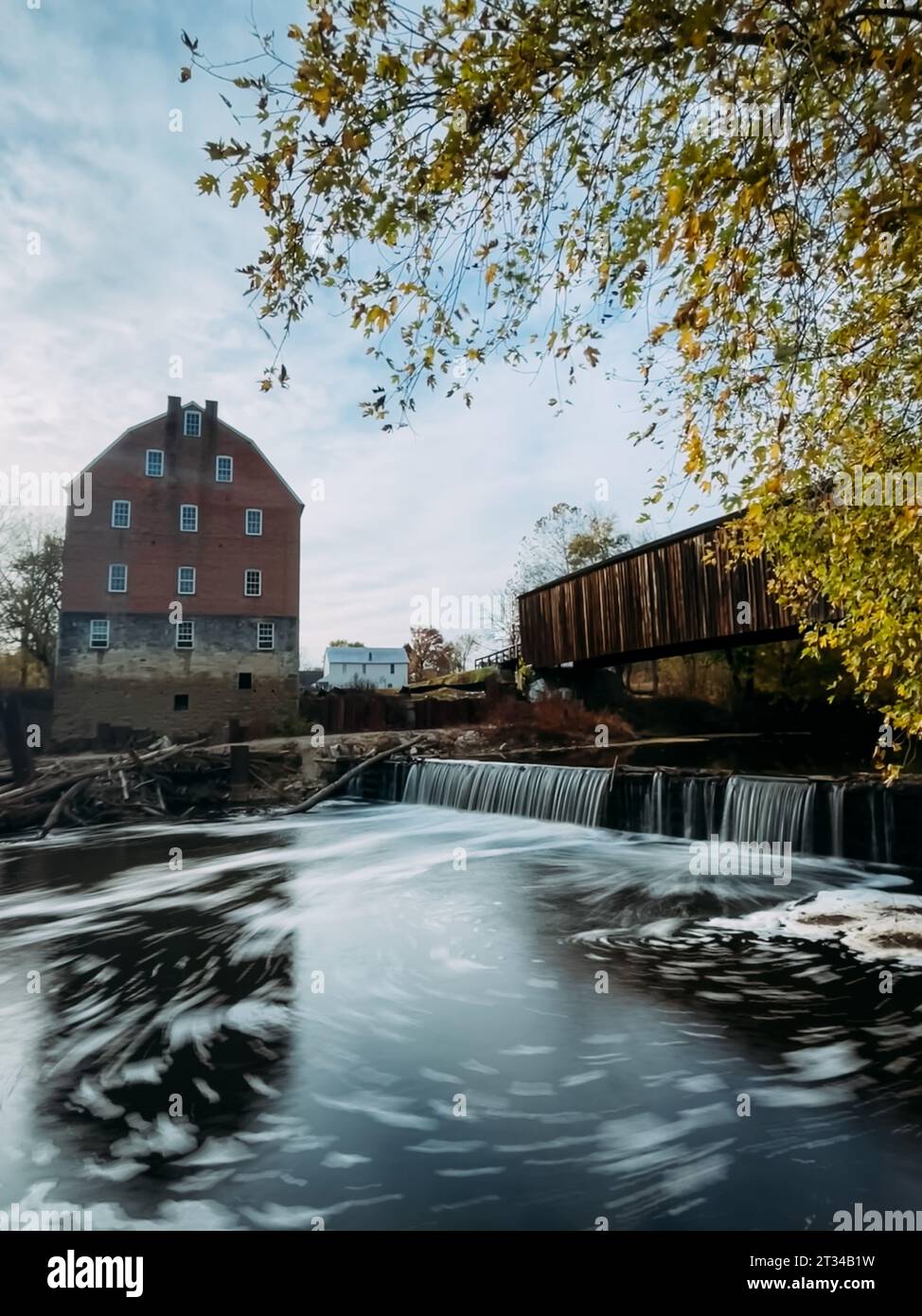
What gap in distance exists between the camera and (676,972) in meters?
7.34

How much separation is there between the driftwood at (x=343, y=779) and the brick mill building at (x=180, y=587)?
7.54 meters

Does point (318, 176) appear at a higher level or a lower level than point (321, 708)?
higher

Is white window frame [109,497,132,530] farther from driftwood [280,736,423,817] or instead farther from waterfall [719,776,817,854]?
waterfall [719,776,817,854]

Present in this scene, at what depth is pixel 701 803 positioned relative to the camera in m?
14.9

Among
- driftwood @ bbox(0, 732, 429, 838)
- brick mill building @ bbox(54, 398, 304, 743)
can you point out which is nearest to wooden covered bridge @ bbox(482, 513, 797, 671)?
driftwood @ bbox(0, 732, 429, 838)

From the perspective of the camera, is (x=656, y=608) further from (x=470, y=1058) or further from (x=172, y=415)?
(x=172, y=415)

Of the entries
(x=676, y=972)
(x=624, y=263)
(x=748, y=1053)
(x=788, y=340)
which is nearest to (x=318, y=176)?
(x=624, y=263)

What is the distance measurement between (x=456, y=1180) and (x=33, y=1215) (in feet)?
7.01

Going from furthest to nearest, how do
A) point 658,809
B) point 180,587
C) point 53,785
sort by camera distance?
point 180,587, point 53,785, point 658,809

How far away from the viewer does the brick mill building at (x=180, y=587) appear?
31.5 meters

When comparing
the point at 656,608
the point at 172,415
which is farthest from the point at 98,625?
the point at 656,608

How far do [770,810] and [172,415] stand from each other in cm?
3072

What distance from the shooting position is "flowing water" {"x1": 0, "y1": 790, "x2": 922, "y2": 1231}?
4.03 meters

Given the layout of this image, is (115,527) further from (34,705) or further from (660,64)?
(660,64)
